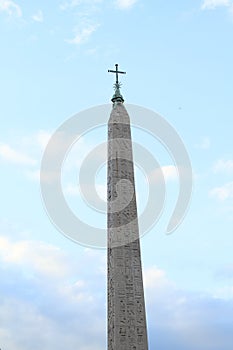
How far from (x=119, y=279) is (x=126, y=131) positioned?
6.36 meters

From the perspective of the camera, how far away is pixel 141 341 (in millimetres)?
22266

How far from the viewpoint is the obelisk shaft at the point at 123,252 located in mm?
22266

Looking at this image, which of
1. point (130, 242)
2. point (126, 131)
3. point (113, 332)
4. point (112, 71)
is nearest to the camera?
point (113, 332)

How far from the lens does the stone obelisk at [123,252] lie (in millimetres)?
22266

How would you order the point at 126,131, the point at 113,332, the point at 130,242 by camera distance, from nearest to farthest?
the point at 113,332, the point at 130,242, the point at 126,131

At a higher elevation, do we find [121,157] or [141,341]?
[121,157]

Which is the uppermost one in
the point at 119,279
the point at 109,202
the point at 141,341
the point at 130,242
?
the point at 109,202

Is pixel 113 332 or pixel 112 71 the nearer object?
pixel 113 332

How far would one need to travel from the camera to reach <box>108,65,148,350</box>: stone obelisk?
22.3m

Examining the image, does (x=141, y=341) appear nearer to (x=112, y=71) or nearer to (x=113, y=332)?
(x=113, y=332)

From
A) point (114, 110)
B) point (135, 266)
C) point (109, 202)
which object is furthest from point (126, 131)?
point (135, 266)

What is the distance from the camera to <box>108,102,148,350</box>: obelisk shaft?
22266 millimetres

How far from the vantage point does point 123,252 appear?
2338 centimetres

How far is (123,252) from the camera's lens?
2338 cm
